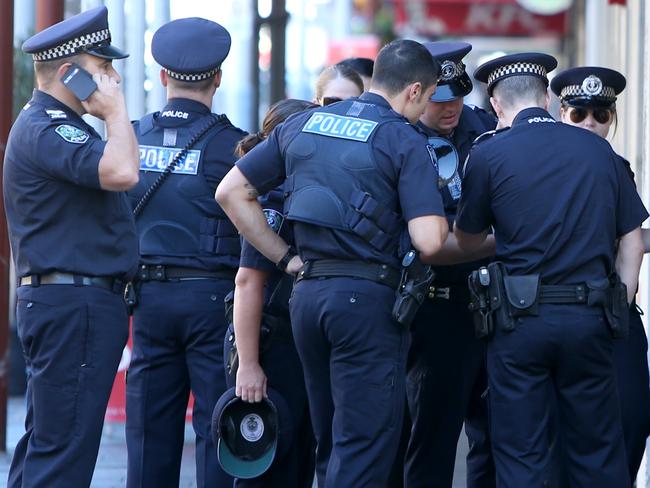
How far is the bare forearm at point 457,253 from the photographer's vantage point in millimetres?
5547

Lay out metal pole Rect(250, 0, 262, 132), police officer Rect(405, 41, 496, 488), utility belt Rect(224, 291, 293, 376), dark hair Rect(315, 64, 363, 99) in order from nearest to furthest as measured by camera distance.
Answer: utility belt Rect(224, 291, 293, 376)
police officer Rect(405, 41, 496, 488)
dark hair Rect(315, 64, 363, 99)
metal pole Rect(250, 0, 262, 132)

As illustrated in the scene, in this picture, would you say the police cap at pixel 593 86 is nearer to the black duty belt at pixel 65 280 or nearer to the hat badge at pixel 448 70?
the hat badge at pixel 448 70

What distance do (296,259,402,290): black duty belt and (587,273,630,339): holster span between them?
711mm

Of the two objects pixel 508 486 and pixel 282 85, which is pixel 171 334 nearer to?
pixel 508 486

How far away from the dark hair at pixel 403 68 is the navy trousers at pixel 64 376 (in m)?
1.30

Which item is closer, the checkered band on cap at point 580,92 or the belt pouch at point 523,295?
the belt pouch at point 523,295

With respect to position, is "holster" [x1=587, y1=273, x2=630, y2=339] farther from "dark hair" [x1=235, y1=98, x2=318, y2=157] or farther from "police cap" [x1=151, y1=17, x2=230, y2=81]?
"police cap" [x1=151, y1=17, x2=230, y2=81]

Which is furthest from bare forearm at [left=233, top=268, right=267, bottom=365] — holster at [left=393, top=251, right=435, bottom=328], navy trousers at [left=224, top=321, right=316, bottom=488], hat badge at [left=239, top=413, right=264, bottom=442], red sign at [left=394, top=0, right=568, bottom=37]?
red sign at [left=394, top=0, right=568, bottom=37]

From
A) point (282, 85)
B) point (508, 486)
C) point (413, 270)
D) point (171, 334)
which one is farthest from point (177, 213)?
point (282, 85)

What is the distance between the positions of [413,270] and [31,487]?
1.59 metres

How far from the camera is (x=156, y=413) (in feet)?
20.0

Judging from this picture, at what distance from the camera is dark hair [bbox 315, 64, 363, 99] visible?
6.51 meters

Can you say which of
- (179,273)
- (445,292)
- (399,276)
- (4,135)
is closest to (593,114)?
(445,292)

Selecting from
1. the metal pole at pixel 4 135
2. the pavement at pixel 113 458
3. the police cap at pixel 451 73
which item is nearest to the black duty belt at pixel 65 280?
the police cap at pixel 451 73
